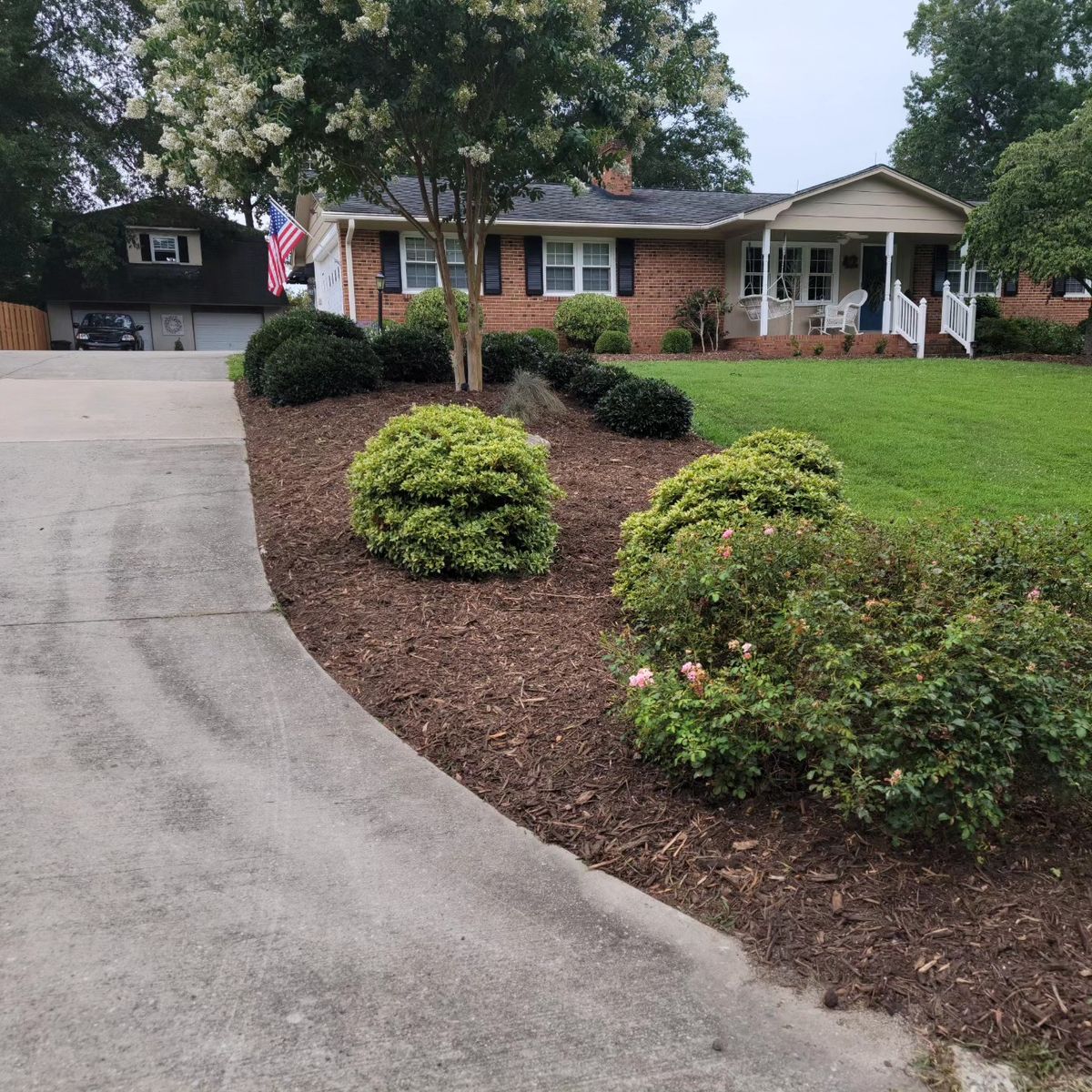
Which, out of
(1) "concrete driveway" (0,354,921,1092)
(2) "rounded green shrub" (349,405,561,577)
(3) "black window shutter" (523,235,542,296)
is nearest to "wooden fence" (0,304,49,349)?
(3) "black window shutter" (523,235,542,296)

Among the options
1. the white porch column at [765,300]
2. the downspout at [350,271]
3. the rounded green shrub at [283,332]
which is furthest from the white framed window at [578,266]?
the rounded green shrub at [283,332]

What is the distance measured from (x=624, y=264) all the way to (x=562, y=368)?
32.4ft

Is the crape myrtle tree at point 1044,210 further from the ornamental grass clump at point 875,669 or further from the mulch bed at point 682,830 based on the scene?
the ornamental grass clump at point 875,669

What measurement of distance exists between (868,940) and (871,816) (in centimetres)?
46

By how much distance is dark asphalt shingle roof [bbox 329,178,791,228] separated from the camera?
1891cm

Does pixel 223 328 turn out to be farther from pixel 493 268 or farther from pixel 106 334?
pixel 493 268

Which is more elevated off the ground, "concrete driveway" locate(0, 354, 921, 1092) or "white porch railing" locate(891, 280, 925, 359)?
"white porch railing" locate(891, 280, 925, 359)

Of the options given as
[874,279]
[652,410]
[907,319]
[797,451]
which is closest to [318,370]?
[652,410]

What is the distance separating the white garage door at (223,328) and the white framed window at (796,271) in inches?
934

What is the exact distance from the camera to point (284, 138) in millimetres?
8781

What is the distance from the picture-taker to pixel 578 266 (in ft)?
65.5

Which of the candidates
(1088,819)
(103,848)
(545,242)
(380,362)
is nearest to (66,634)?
(103,848)

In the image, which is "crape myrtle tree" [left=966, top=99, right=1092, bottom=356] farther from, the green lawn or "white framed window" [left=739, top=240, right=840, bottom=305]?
"white framed window" [left=739, top=240, right=840, bottom=305]

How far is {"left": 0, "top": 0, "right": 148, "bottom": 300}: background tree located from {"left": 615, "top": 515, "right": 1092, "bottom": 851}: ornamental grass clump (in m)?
36.3
